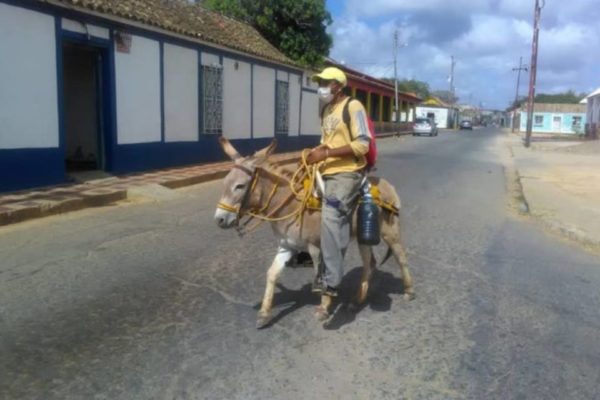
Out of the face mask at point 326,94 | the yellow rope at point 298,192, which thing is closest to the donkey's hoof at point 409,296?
the yellow rope at point 298,192

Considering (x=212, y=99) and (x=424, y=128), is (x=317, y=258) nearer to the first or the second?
(x=212, y=99)

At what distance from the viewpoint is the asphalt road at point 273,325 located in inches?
138

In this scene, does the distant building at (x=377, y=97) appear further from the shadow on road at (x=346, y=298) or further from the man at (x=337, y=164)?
the man at (x=337, y=164)

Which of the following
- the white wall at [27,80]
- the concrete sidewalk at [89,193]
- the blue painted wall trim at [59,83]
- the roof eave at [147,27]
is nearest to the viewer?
the concrete sidewalk at [89,193]

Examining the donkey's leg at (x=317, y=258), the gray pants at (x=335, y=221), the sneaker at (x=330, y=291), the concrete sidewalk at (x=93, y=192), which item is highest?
the gray pants at (x=335, y=221)

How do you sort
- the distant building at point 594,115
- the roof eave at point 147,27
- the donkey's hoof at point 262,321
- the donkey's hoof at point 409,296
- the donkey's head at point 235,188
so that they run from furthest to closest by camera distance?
1. the distant building at point 594,115
2. the roof eave at point 147,27
3. the donkey's hoof at point 409,296
4. the donkey's hoof at point 262,321
5. the donkey's head at point 235,188

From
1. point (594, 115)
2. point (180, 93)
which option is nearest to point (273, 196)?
point (180, 93)

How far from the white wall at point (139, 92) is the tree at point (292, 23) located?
1384 centimetres

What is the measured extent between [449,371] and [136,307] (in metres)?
2.49

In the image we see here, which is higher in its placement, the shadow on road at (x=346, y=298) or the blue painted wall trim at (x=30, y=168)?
the blue painted wall trim at (x=30, y=168)

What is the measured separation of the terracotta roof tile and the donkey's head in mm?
7844

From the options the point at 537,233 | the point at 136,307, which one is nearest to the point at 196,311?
the point at 136,307

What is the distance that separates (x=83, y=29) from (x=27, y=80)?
1.88m

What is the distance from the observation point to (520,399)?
3371 mm
